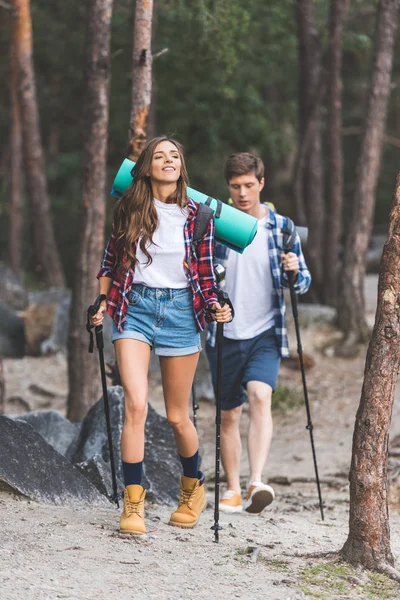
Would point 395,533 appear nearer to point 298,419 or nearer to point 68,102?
point 298,419

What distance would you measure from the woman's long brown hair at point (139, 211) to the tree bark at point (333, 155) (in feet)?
36.6

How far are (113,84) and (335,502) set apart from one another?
14.9 meters

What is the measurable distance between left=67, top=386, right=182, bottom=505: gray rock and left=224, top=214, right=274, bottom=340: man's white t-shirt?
1.16 m

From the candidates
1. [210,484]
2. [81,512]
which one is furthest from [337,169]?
[81,512]

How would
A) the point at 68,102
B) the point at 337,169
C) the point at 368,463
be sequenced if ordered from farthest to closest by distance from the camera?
the point at 68,102, the point at 337,169, the point at 368,463

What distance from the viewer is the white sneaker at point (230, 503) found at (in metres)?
6.59

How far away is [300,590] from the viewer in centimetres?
462

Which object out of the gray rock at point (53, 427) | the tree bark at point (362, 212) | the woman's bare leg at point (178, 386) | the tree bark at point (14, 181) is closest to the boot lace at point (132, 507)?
the woman's bare leg at point (178, 386)

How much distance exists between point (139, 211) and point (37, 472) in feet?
5.74

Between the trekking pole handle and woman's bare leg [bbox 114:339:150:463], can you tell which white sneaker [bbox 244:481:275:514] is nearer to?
woman's bare leg [bbox 114:339:150:463]

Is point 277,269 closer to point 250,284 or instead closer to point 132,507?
point 250,284

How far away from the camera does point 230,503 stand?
6605 mm

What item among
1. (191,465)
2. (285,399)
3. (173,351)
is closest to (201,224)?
(173,351)

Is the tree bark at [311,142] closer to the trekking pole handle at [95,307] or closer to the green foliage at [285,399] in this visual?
the green foliage at [285,399]
